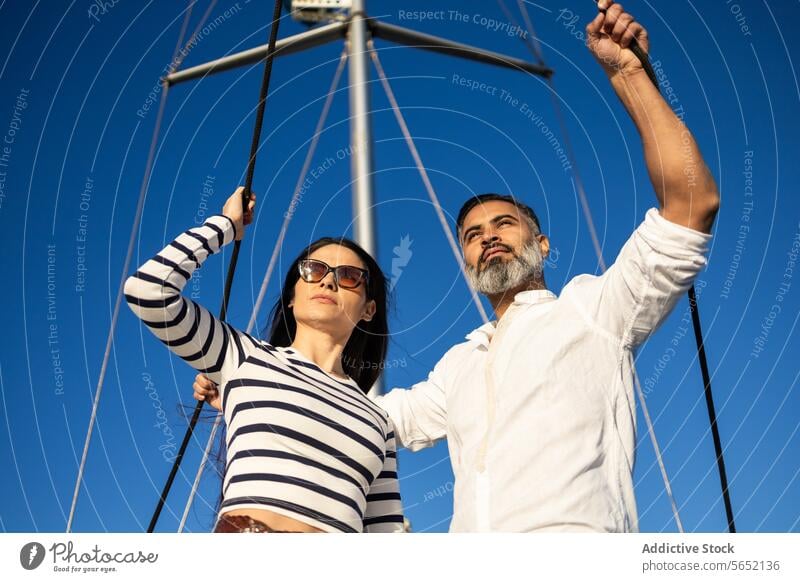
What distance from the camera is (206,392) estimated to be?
3248mm

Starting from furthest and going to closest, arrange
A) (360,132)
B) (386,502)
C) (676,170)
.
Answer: (360,132), (386,502), (676,170)

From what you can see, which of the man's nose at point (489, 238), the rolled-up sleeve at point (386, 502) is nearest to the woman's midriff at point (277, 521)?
the rolled-up sleeve at point (386, 502)

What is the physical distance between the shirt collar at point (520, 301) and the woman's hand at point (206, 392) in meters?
0.93

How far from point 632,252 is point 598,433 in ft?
1.75

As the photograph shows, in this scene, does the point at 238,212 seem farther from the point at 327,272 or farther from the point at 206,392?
the point at 206,392

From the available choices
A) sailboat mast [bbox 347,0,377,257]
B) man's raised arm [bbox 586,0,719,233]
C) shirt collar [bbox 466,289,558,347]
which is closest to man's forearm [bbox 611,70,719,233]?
man's raised arm [bbox 586,0,719,233]

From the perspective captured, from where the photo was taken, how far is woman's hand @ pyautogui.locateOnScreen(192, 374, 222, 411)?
10.6 feet

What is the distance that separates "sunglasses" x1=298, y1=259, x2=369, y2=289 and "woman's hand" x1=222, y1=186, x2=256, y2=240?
237mm

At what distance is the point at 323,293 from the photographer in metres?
3.09

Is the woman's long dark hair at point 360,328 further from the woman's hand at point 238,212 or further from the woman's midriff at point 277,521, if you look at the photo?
the woman's midriff at point 277,521

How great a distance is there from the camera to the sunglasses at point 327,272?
10.2 ft

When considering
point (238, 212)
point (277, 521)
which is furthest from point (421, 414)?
point (238, 212)

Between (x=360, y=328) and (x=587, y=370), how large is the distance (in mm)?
964

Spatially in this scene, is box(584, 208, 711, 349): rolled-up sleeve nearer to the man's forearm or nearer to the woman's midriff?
the man's forearm
